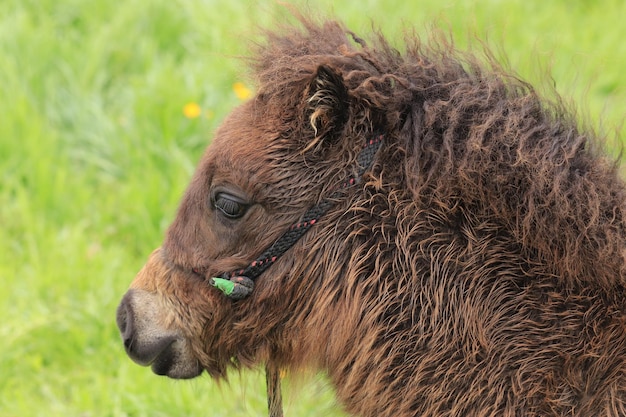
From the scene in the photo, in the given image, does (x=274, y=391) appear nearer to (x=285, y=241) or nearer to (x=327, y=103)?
(x=285, y=241)

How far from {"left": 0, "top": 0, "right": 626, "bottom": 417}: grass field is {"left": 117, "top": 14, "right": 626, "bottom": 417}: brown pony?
1.19 ft

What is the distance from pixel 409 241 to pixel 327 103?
0.55 m

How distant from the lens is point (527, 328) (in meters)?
2.51

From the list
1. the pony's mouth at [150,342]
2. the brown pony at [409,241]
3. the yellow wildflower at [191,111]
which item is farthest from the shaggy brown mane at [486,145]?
the yellow wildflower at [191,111]

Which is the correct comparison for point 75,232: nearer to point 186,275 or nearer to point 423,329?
point 186,275

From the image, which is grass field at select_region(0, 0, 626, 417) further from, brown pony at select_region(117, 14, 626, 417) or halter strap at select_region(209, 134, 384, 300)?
halter strap at select_region(209, 134, 384, 300)

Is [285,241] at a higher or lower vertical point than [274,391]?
higher

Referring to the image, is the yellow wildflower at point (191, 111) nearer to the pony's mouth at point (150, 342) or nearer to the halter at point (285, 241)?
the pony's mouth at point (150, 342)

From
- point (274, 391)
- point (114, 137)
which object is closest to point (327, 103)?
point (274, 391)

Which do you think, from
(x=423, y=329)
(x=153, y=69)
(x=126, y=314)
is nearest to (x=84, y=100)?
(x=153, y=69)

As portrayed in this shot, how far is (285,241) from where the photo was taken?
8.91ft

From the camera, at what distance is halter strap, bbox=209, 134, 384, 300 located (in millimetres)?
2676

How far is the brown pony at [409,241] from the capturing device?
247cm

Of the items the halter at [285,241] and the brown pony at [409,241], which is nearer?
the brown pony at [409,241]
